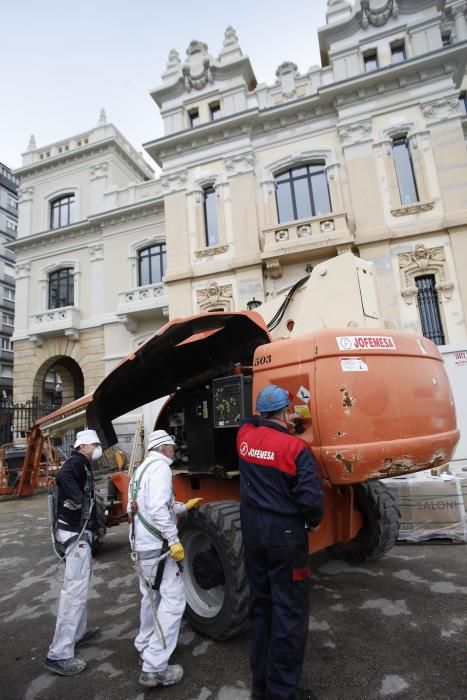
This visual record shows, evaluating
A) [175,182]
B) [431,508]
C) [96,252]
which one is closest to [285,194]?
[175,182]

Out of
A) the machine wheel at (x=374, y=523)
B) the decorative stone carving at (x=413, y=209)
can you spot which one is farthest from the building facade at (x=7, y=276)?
the machine wheel at (x=374, y=523)

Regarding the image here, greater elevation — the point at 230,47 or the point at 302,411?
the point at 230,47

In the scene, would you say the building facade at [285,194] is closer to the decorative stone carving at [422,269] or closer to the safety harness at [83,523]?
the decorative stone carving at [422,269]

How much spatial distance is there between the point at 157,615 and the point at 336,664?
1.39 meters

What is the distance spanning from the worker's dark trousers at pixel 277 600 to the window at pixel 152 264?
16.5m

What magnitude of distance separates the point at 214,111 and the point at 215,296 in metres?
7.86

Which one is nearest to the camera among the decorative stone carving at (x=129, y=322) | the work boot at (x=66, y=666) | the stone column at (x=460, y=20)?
the work boot at (x=66, y=666)

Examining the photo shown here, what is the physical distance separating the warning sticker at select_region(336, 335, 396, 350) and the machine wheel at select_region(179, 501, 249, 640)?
1.78 metres

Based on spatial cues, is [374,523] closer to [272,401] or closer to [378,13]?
[272,401]

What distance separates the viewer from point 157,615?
10.3 ft

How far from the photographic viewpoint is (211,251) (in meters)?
15.1

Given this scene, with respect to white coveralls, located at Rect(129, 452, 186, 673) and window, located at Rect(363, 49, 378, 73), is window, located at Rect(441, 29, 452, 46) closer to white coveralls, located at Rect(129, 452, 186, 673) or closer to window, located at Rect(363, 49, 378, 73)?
window, located at Rect(363, 49, 378, 73)

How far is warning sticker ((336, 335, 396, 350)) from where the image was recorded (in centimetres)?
315

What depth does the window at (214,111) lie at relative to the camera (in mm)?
16266
